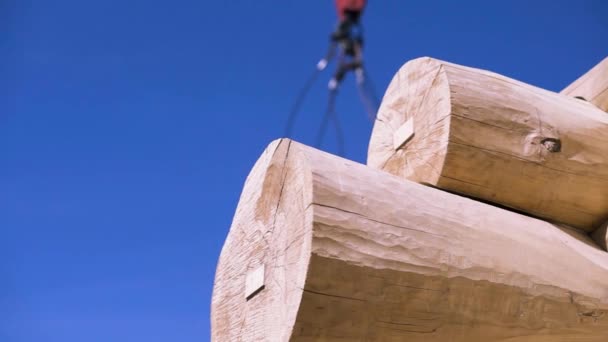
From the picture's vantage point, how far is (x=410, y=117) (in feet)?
8.57

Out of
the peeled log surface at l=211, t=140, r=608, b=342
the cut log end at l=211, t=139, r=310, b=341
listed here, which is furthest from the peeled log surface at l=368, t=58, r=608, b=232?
the cut log end at l=211, t=139, r=310, b=341

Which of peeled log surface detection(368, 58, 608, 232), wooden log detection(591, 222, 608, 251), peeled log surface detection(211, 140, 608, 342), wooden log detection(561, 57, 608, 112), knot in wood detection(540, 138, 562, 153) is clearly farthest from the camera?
wooden log detection(561, 57, 608, 112)

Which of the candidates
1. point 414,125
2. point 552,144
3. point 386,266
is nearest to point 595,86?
point 552,144

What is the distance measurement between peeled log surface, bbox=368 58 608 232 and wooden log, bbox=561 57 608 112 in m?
0.23

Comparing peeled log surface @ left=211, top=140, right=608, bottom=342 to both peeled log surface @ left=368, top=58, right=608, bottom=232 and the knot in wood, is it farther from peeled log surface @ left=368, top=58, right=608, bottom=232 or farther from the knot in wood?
the knot in wood

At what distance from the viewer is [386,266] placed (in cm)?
194

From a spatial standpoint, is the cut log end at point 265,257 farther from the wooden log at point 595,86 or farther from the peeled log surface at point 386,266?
the wooden log at point 595,86

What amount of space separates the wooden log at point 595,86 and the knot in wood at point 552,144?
509mm

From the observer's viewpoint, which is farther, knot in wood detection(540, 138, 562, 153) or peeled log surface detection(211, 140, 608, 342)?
knot in wood detection(540, 138, 562, 153)

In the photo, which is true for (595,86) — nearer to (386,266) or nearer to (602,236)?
(602,236)

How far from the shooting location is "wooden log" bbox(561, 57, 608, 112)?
293 cm

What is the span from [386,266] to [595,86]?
1.47 metres

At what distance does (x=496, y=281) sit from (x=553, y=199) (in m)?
0.58

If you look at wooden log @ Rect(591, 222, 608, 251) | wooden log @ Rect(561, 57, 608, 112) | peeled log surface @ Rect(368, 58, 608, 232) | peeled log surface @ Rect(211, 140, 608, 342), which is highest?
wooden log @ Rect(561, 57, 608, 112)
